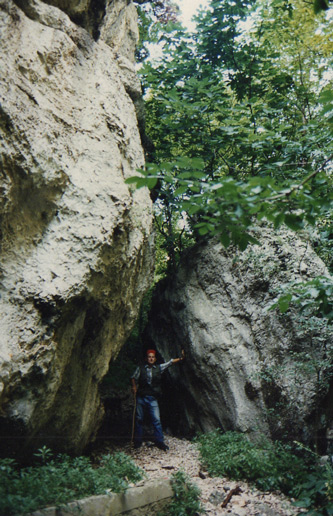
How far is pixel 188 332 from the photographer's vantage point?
7.52 meters

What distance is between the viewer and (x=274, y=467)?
17.7 ft

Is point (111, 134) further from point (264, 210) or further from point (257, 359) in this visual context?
point (257, 359)

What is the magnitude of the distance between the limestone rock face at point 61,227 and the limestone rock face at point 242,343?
1.80 m

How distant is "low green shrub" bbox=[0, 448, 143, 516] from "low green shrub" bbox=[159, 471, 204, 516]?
0.50 meters

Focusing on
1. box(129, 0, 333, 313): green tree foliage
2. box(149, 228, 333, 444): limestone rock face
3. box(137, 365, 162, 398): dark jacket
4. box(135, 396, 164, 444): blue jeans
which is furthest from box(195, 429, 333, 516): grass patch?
box(129, 0, 333, 313): green tree foliage

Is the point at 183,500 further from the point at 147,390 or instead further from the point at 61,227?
the point at 61,227

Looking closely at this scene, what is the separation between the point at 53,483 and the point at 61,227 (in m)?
2.89

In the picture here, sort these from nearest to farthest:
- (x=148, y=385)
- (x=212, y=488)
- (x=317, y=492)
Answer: (x=317, y=492)
(x=212, y=488)
(x=148, y=385)

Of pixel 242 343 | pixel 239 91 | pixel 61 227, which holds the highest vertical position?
pixel 239 91

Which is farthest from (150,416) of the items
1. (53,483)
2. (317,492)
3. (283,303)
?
(283,303)

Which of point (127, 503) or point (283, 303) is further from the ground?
point (283, 303)

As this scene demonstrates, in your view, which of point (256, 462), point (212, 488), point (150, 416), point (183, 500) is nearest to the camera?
point (183, 500)

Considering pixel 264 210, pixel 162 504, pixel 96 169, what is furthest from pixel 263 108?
pixel 162 504

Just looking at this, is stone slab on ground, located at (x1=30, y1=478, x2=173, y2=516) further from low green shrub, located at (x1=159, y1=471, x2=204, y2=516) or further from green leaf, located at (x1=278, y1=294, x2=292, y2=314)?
green leaf, located at (x1=278, y1=294, x2=292, y2=314)
